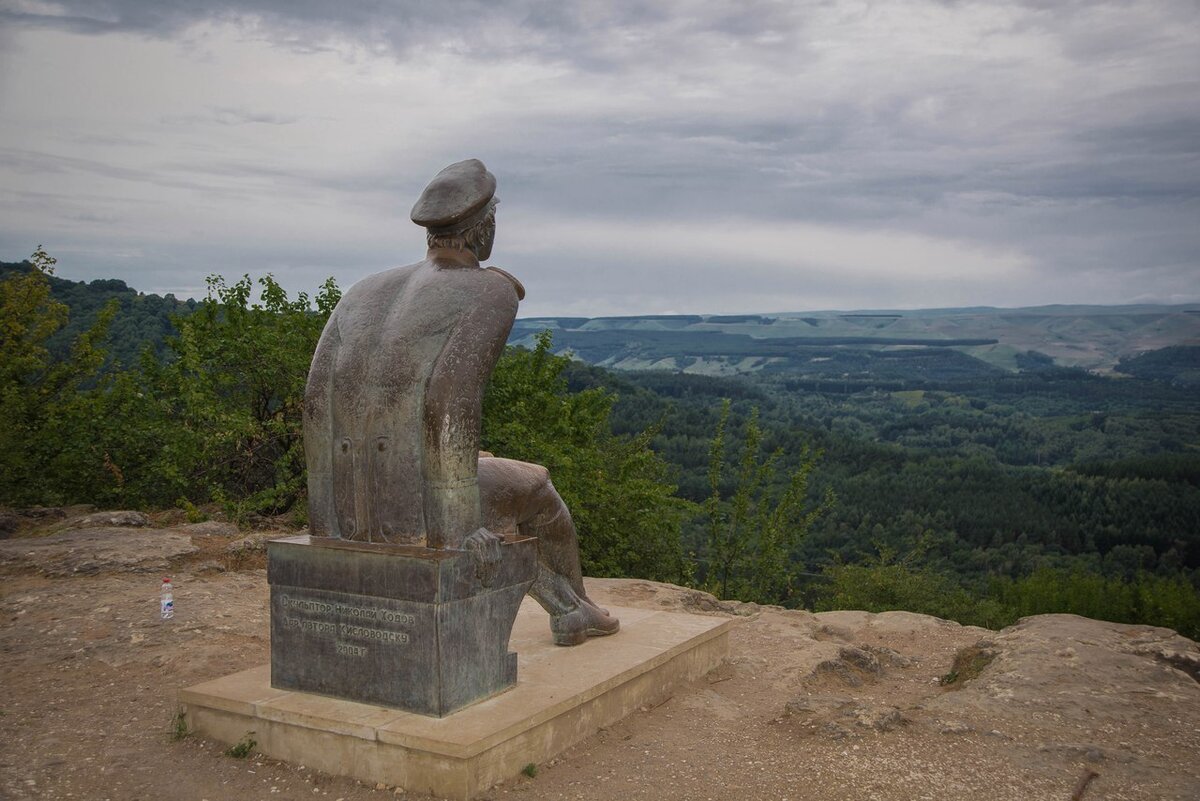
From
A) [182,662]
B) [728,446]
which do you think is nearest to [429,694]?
[182,662]

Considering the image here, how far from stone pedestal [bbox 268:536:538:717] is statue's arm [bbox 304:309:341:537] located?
135 mm

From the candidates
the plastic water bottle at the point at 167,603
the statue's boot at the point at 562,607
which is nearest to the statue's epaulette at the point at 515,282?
the statue's boot at the point at 562,607

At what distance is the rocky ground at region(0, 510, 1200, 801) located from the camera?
4.93 meters

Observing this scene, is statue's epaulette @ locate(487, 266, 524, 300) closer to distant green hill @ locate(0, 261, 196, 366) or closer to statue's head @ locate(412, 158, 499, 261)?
statue's head @ locate(412, 158, 499, 261)

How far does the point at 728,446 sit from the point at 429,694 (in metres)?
54.3

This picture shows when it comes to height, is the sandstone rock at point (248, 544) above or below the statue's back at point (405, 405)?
below

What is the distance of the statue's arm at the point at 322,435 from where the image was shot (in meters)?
5.20

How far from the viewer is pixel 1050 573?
13562 mm

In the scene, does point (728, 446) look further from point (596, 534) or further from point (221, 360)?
point (221, 360)

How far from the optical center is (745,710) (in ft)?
20.7

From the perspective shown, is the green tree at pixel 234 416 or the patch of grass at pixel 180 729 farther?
the green tree at pixel 234 416

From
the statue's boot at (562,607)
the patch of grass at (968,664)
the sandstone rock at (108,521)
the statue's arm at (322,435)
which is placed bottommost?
the patch of grass at (968,664)

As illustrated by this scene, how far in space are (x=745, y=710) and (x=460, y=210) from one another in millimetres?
3681

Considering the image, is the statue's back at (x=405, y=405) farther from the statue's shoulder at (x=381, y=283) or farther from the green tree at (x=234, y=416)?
the green tree at (x=234, y=416)
